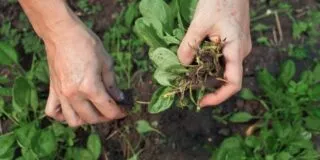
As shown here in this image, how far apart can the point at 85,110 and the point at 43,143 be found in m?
0.34

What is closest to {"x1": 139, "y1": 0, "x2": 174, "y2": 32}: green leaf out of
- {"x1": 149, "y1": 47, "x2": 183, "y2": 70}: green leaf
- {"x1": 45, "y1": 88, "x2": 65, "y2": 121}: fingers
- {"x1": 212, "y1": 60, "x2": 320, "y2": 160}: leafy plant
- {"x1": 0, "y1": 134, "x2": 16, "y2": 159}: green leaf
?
{"x1": 149, "y1": 47, "x2": 183, "y2": 70}: green leaf

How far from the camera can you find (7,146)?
5.50 feet

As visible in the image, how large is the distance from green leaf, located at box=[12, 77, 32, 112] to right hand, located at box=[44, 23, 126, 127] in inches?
14.0

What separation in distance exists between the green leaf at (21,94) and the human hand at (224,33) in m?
Result: 0.70

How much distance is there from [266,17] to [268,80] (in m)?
0.36

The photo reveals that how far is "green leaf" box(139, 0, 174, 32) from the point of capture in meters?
1.33

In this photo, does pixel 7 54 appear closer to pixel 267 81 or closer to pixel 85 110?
pixel 85 110

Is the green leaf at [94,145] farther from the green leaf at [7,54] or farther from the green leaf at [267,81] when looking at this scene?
the green leaf at [267,81]

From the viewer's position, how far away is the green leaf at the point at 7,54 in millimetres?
1793

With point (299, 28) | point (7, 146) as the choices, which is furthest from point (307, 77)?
point (7, 146)

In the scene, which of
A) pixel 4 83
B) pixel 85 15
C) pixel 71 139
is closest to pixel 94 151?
pixel 71 139

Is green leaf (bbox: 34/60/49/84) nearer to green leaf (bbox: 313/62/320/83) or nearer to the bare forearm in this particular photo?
the bare forearm

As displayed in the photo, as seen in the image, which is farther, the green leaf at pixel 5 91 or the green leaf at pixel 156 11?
the green leaf at pixel 5 91

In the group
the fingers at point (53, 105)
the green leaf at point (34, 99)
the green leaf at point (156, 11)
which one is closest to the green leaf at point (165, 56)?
the green leaf at point (156, 11)
